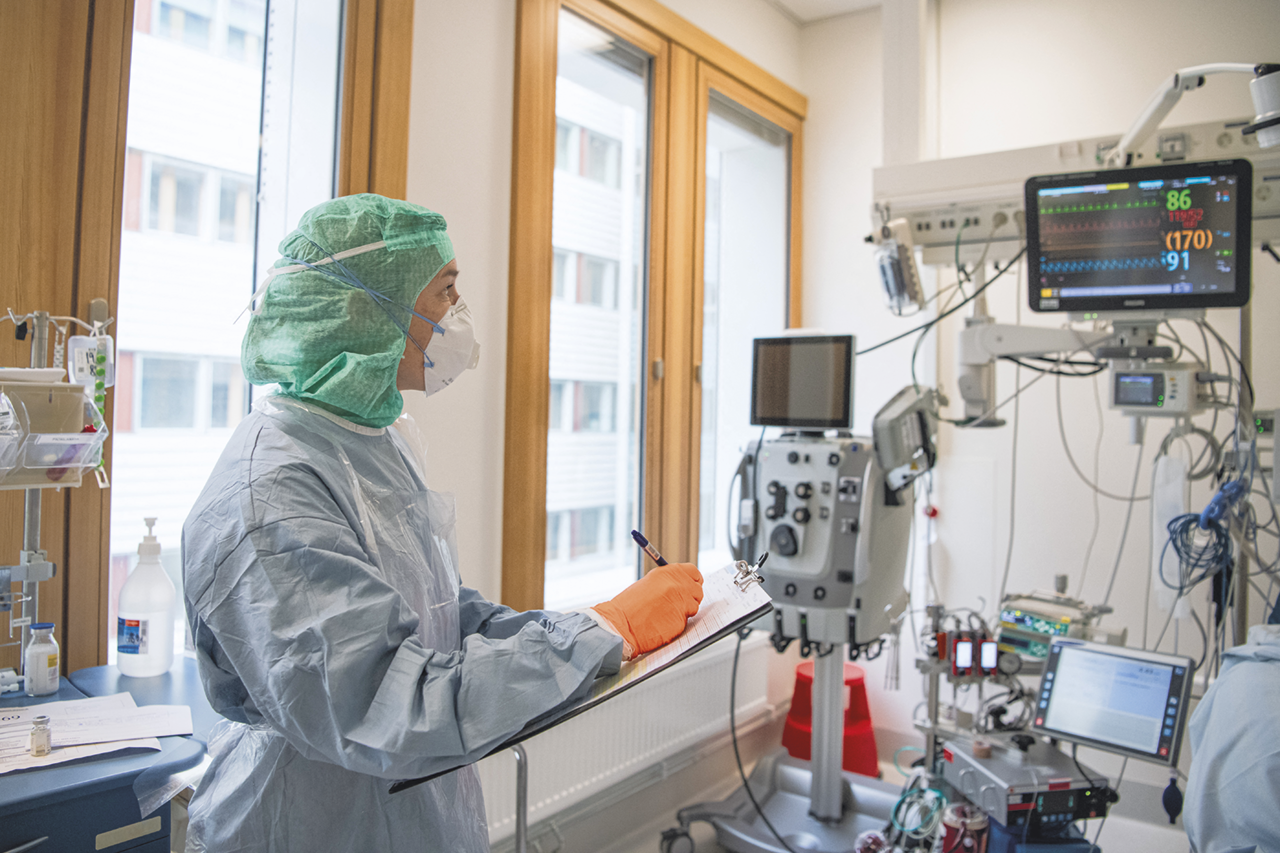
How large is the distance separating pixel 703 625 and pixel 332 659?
0.47 meters

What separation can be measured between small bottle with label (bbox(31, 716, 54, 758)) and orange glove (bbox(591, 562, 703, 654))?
79 cm

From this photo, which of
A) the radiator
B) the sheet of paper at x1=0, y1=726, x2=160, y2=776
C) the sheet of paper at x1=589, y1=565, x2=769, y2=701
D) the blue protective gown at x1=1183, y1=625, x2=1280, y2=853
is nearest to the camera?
the sheet of paper at x1=589, y1=565, x2=769, y2=701

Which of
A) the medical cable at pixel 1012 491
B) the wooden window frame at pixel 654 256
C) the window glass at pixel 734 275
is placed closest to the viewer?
the wooden window frame at pixel 654 256

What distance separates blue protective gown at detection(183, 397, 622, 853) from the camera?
0.88m

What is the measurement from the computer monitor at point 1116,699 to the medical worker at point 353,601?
1435 mm

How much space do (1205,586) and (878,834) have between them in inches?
59.9

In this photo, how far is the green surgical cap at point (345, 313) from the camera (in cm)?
112

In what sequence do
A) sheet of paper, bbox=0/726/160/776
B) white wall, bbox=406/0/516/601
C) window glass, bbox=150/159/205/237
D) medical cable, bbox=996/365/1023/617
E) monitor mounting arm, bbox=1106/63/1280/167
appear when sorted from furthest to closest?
1. medical cable, bbox=996/365/1023/617
2. white wall, bbox=406/0/516/601
3. window glass, bbox=150/159/205/237
4. monitor mounting arm, bbox=1106/63/1280/167
5. sheet of paper, bbox=0/726/160/776

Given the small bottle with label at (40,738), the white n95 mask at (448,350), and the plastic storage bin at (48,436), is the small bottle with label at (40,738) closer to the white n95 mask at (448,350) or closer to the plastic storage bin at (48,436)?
the plastic storage bin at (48,436)

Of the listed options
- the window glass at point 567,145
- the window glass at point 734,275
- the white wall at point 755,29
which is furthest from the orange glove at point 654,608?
the white wall at point 755,29

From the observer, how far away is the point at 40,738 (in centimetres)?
115

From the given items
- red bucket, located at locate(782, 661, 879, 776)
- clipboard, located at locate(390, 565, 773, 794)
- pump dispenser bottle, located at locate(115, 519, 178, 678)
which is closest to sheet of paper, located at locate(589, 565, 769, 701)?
clipboard, located at locate(390, 565, 773, 794)

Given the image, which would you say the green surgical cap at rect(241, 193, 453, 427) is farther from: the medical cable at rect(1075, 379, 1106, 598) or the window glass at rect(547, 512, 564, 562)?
the medical cable at rect(1075, 379, 1106, 598)

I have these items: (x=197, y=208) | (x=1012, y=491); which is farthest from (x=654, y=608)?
(x=1012, y=491)
